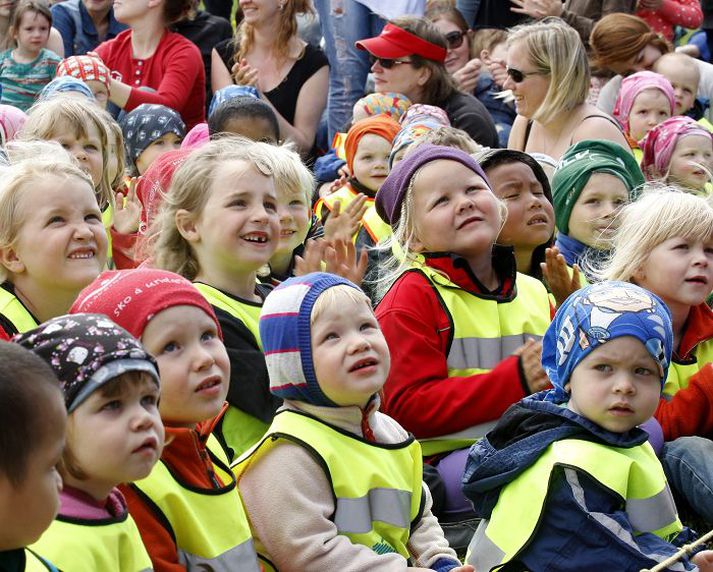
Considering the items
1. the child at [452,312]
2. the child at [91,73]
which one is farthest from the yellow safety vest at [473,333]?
the child at [91,73]

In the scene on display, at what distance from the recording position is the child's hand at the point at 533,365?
4329 millimetres

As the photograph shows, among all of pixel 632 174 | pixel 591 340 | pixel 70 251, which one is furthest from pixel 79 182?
pixel 632 174

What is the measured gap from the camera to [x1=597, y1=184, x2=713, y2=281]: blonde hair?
4.89 m

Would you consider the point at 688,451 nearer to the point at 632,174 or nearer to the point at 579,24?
the point at 632,174

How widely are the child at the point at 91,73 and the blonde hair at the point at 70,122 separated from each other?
5.69 feet

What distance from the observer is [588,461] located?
3.65 m

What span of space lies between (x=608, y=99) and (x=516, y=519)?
5068 millimetres

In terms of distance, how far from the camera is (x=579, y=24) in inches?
345

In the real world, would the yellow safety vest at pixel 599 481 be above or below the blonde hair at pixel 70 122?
below

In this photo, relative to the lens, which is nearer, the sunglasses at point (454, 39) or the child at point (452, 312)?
the child at point (452, 312)

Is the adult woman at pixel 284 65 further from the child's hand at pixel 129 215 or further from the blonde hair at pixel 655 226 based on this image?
the blonde hair at pixel 655 226

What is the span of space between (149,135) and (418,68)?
1.67 metres

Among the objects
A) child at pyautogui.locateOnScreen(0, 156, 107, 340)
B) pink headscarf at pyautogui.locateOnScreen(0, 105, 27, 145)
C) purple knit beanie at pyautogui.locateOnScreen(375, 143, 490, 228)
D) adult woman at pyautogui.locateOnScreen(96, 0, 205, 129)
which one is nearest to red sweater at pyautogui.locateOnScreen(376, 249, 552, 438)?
purple knit beanie at pyautogui.locateOnScreen(375, 143, 490, 228)

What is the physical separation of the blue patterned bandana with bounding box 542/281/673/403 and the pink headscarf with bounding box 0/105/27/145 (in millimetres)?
3458
